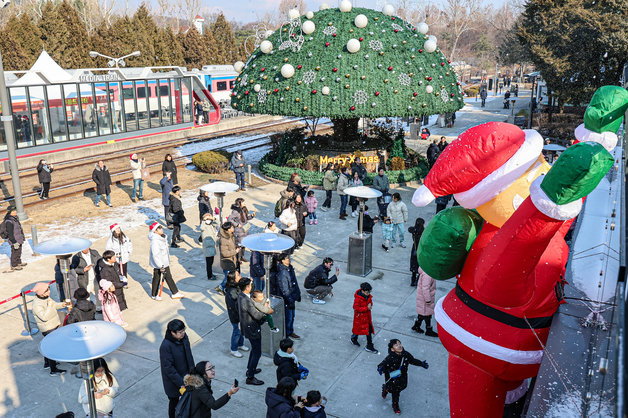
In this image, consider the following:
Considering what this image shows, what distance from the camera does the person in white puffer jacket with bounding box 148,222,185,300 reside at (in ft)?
35.8

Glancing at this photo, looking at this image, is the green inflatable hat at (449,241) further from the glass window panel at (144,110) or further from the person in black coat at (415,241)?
the glass window panel at (144,110)

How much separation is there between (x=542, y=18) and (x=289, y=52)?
18.7 meters

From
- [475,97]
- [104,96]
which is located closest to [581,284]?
[104,96]

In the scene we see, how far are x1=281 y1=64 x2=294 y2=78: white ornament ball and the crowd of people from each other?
6.56 m

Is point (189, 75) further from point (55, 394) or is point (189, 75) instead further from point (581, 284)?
point (581, 284)

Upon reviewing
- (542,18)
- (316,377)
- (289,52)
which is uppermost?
(542,18)

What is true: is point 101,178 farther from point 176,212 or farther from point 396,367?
point 396,367

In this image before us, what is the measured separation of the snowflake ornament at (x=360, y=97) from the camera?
19984 millimetres

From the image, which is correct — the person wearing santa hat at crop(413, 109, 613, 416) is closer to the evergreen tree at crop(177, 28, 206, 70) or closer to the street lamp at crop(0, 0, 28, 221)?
the street lamp at crop(0, 0, 28, 221)

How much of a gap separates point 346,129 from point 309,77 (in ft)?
11.7

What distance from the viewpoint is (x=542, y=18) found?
31.8 meters

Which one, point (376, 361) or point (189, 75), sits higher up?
point (189, 75)

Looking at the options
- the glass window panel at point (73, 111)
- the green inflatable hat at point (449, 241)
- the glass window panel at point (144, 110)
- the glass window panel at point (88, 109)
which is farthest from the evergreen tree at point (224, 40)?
the green inflatable hat at point (449, 241)

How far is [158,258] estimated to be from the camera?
1099 centimetres
